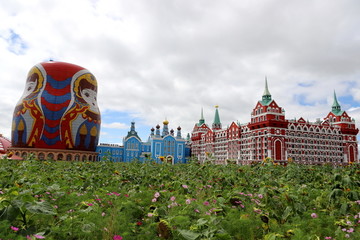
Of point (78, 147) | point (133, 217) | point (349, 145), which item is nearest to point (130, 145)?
point (78, 147)

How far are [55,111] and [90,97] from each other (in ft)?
22.0

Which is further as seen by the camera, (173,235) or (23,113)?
(23,113)

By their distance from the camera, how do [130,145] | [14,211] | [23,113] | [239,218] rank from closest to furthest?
[14,211]
[239,218]
[23,113]
[130,145]

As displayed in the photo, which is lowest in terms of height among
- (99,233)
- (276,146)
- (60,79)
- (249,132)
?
(99,233)

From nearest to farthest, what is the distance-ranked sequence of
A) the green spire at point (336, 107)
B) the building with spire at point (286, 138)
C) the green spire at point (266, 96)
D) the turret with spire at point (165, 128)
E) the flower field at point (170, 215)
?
the flower field at point (170, 215), the building with spire at point (286, 138), the green spire at point (266, 96), the green spire at point (336, 107), the turret with spire at point (165, 128)

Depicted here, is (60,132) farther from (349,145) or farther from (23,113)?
(349,145)

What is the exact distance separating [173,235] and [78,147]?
40028 mm

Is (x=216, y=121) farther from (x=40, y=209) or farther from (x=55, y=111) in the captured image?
(x=40, y=209)

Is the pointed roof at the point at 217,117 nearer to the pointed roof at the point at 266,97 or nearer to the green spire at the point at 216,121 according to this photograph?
the green spire at the point at 216,121

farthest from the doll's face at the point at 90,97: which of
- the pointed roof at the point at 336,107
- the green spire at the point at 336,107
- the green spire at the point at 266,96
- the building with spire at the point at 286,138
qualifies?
the green spire at the point at 336,107

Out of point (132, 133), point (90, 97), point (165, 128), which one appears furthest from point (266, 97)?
point (90, 97)

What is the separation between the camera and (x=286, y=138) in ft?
171

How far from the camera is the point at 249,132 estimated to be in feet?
183

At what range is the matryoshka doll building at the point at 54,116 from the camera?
37.0 metres
